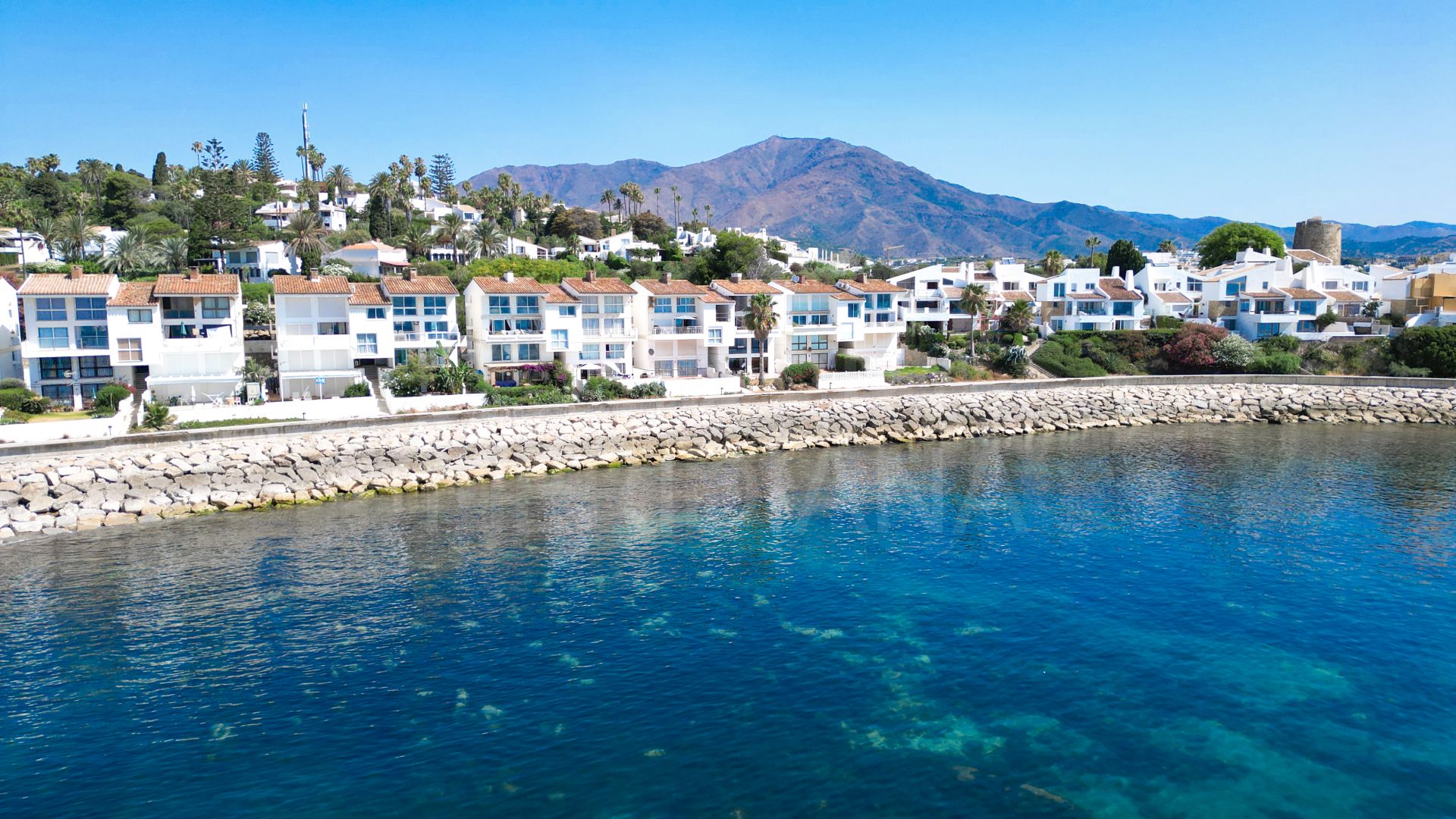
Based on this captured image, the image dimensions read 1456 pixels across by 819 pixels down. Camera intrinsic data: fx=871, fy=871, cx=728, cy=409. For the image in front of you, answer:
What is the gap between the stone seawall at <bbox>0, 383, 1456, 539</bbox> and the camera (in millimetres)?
42031

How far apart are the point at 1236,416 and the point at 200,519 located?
7312 cm

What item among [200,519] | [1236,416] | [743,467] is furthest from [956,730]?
[1236,416]

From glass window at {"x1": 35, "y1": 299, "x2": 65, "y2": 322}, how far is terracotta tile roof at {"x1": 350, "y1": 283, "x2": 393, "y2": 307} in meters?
17.5

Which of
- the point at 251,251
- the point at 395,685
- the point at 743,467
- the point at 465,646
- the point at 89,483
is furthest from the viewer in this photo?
the point at 251,251

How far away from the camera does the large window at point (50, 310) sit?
56.2 m

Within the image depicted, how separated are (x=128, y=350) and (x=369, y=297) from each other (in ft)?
49.9

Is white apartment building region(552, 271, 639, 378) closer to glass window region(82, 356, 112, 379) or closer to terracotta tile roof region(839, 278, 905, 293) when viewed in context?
terracotta tile roof region(839, 278, 905, 293)

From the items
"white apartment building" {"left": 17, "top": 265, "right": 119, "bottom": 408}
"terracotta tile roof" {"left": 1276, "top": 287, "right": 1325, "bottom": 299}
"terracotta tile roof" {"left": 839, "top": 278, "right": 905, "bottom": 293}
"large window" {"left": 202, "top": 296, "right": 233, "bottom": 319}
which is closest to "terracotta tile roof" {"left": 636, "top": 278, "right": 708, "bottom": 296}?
"terracotta tile roof" {"left": 839, "top": 278, "right": 905, "bottom": 293}

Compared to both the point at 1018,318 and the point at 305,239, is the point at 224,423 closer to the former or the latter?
the point at 305,239

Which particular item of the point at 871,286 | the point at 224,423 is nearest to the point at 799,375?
the point at 871,286

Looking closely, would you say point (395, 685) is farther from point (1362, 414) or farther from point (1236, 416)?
point (1362, 414)

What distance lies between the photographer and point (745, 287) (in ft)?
252

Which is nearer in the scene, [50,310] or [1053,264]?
[50,310]

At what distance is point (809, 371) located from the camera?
6981 centimetres
